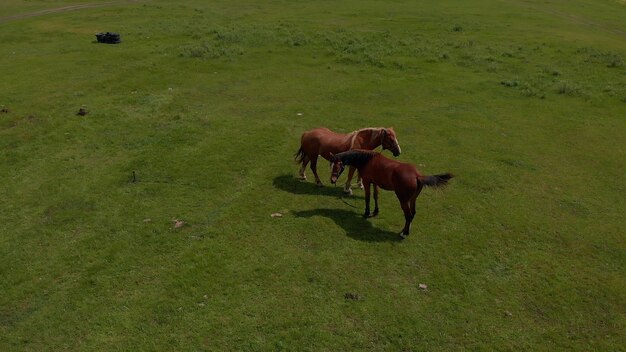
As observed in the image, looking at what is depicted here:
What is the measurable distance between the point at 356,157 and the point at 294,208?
241 centimetres

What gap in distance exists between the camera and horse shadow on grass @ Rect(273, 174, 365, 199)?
13.8 meters

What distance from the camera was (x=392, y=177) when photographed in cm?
1137

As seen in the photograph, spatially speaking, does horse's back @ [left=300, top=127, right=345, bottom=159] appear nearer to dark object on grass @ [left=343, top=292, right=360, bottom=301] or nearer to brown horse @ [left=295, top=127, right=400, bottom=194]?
brown horse @ [left=295, top=127, right=400, bottom=194]

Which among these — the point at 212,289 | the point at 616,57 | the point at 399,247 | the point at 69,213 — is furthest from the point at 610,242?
the point at 616,57

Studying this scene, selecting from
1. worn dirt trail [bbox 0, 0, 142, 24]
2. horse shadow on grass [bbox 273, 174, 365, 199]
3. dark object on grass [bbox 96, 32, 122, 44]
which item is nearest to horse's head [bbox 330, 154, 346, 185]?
horse shadow on grass [bbox 273, 174, 365, 199]

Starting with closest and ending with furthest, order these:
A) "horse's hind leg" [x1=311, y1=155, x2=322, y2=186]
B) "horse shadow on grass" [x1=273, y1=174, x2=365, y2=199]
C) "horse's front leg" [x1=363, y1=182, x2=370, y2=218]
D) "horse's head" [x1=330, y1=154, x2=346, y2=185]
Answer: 1. "horse's head" [x1=330, y1=154, x2=346, y2=185]
2. "horse's front leg" [x1=363, y1=182, x2=370, y2=218]
3. "horse shadow on grass" [x1=273, y1=174, x2=365, y2=199]
4. "horse's hind leg" [x1=311, y1=155, x2=322, y2=186]

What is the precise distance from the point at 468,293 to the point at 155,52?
25739 mm

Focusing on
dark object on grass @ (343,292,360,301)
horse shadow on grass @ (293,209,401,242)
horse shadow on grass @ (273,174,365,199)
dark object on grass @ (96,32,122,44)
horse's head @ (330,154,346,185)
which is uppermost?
dark object on grass @ (96,32,122,44)

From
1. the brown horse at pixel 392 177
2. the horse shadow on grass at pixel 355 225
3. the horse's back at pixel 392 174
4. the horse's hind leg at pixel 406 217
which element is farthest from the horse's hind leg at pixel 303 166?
the horse's hind leg at pixel 406 217

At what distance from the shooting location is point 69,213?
12.4 metres

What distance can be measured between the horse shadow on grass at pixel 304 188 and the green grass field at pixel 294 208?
69mm

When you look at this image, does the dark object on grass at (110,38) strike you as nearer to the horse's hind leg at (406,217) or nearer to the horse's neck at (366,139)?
the horse's neck at (366,139)

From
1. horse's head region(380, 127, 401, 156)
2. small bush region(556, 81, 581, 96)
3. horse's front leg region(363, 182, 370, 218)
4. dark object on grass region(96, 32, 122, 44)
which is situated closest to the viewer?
horse's front leg region(363, 182, 370, 218)

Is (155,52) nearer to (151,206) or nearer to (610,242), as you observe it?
(151,206)
